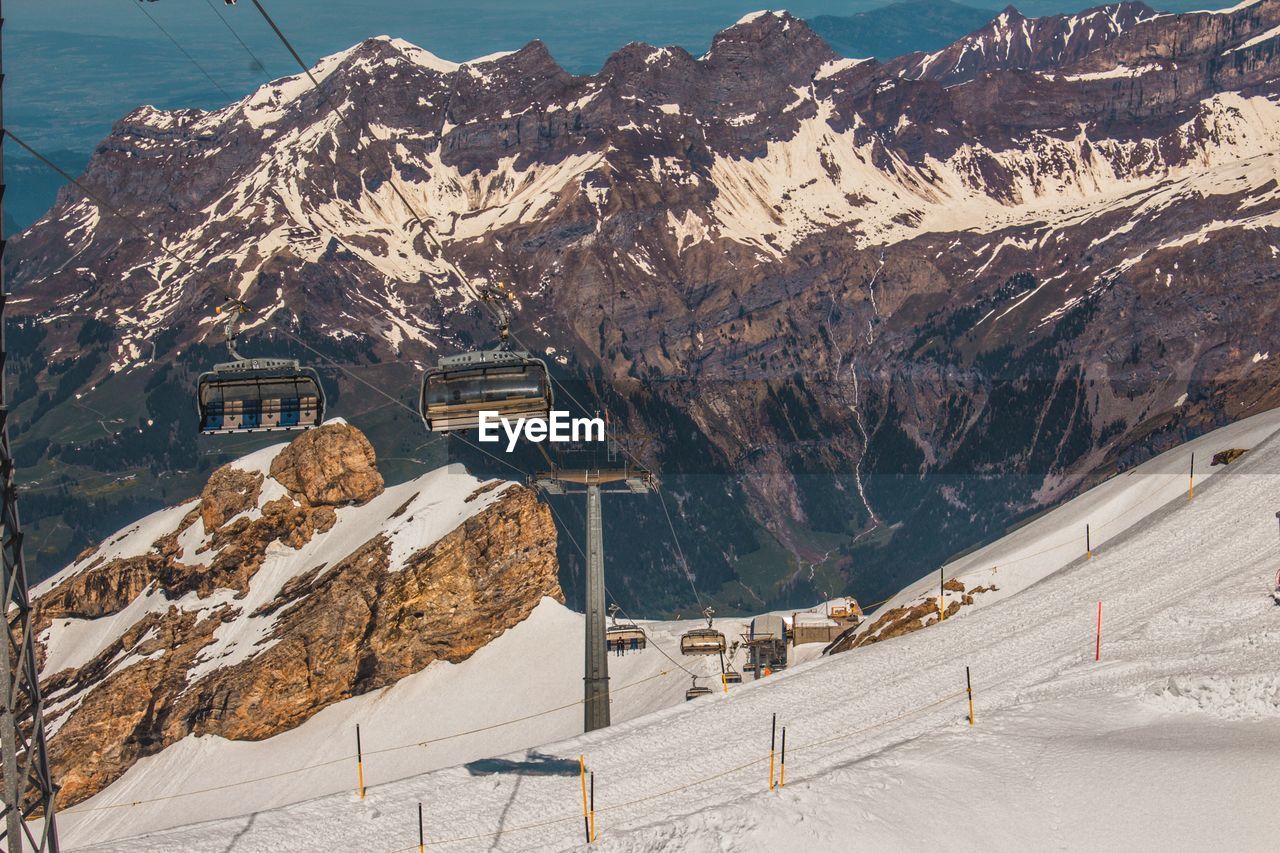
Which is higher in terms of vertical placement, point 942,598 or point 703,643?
point 942,598

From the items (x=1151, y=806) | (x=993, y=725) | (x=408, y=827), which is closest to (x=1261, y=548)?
(x=993, y=725)

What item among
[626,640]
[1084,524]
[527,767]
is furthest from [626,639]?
[527,767]

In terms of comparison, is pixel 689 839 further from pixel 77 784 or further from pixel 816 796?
pixel 77 784

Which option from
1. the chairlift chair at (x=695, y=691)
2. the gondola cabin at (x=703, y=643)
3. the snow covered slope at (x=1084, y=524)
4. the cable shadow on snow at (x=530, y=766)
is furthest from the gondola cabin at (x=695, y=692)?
the cable shadow on snow at (x=530, y=766)

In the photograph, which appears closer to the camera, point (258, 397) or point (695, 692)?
point (258, 397)

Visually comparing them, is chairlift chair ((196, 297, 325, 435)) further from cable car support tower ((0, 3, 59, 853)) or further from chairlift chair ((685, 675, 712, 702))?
chairlift chair ((685, 675, 712, 702))

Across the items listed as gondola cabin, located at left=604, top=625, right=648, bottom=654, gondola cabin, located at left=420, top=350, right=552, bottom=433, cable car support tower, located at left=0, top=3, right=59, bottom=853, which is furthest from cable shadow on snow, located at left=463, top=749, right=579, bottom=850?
gondola cabin, located at left=604, top=625, right=648, bottom=654

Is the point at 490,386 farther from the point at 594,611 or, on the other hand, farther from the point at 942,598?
the point at 942,598
